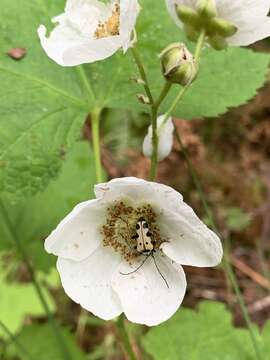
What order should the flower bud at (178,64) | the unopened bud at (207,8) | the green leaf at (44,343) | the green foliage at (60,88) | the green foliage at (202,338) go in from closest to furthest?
the flower bud at (178,64) → the unopened bud at (207,8) → the green foliage at (60,88) → the green foliage at (202,338) → the green leaf at (44,343)

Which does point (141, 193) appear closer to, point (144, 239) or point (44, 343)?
point (144, 239)

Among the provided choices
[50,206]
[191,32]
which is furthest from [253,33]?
[50,206]

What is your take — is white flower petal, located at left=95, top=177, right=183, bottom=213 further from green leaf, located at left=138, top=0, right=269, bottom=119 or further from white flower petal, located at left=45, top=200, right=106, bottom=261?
green leaf, located at left=138, top=0, right=269, bottom=119

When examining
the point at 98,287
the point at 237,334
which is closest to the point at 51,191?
the point at 237,334

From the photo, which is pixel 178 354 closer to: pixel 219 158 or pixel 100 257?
pixel 100 257

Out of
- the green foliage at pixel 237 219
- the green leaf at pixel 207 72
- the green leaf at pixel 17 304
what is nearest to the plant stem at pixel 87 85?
the green leaf at pixel 207 72

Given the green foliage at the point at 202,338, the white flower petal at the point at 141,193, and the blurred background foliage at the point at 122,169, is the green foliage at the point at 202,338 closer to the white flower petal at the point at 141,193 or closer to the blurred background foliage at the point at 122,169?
the blurred background foliage at the point at 122,169
